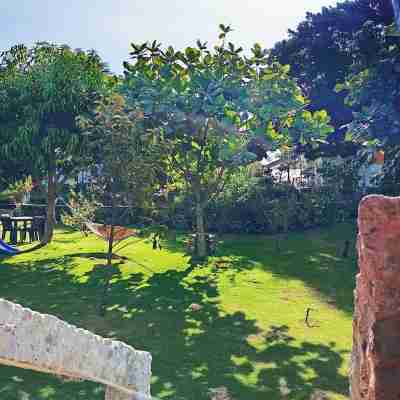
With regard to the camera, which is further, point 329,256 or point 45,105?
point 329,256

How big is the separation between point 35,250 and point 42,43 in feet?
23.3

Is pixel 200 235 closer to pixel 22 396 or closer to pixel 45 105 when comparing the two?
pixel 45 105

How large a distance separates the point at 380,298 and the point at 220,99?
11.1 m

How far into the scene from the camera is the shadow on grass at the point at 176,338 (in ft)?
19.3

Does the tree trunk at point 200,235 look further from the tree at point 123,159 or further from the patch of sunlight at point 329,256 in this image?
the tree at point 123,159

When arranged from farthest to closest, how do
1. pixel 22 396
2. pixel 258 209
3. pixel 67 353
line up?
pixel 258 209 < pixel 22 396 < pixel 67 353

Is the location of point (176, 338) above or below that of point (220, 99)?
below

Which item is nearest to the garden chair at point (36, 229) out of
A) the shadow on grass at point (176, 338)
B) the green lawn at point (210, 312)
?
the green lawn at point (210, 312)

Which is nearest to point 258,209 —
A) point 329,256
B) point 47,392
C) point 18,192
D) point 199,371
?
point 329,256

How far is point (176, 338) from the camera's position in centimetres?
772

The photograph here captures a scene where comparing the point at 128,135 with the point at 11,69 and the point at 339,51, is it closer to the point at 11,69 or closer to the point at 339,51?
the point at 11,69

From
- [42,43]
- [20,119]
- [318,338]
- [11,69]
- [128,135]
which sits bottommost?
[318,338]

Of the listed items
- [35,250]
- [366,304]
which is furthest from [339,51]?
[366,304]

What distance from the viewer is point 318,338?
7.91 meters
